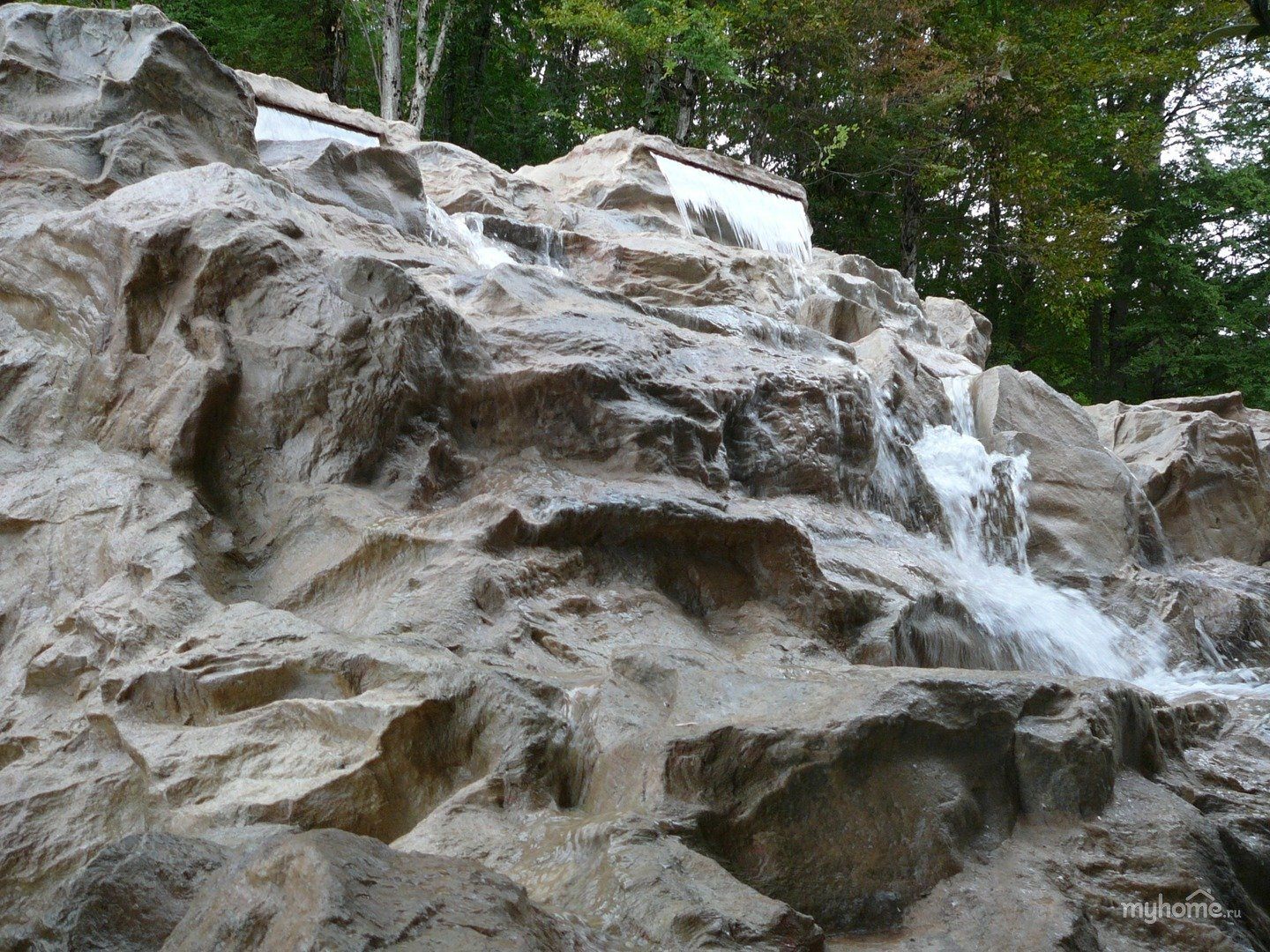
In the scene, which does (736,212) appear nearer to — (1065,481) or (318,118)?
(318,118)

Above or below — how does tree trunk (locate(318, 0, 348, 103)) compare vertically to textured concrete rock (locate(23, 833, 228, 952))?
above

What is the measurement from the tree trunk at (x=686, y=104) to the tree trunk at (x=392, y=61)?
3.74m

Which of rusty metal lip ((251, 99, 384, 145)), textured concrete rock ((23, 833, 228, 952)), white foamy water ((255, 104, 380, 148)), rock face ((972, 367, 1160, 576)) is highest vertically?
rusty metal lip ((251, 99, 384, 145))

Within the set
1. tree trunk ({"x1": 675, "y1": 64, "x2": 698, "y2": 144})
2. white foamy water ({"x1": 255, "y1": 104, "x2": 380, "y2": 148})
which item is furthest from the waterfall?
tree trunk ({"x1": 675, "y1": 64, "x2": 698, "y2": 144})

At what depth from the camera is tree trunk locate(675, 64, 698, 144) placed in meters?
14.2

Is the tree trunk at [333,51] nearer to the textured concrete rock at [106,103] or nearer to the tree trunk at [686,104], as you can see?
the tree trunk at [686,104]

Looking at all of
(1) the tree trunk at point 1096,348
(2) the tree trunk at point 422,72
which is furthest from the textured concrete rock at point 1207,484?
(1) the tree trunk at point 1096,348

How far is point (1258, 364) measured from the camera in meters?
17.3

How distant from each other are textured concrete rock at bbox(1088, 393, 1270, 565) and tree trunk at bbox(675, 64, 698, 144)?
290 inches

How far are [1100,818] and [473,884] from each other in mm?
2077

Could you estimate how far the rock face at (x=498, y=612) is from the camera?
2.52m

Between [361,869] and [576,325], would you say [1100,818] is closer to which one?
[361,869]

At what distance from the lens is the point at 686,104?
46.7 ft

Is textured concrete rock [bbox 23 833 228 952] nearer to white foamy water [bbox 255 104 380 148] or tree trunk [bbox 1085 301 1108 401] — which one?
white foamy water [bbox 255 104 380 148]
